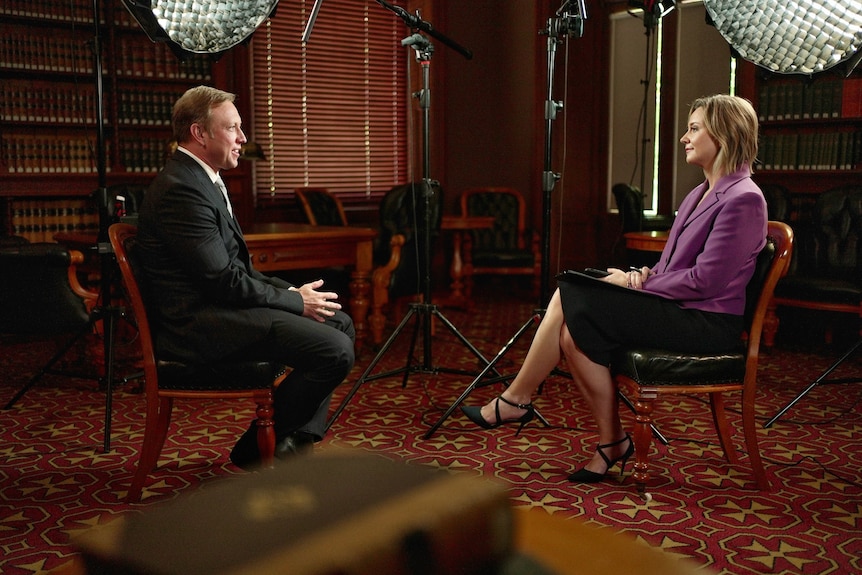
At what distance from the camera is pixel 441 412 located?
359 centimetres

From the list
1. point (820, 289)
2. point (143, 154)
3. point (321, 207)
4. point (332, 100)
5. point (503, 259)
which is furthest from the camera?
point (332, 100)

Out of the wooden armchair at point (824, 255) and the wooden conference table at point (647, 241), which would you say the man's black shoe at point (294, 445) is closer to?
the wooden conference table at point (647, 241)

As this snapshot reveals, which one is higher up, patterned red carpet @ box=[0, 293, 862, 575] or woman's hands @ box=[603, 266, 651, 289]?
woman's hands @ box=[603, 266, 651, 289]

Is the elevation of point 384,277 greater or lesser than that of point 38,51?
lesser

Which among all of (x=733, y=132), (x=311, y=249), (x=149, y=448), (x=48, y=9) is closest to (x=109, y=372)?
(x=149, y=448)

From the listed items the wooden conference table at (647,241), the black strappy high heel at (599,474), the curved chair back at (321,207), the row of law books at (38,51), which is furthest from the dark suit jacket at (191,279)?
the curved chair back at (321,207)

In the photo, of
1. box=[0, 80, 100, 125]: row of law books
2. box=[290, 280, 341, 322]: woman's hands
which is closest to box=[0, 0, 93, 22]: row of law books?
box=[0, 80, 100, 125]: row of law books

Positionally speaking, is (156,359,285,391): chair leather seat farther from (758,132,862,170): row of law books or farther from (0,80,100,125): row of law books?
(758,132,862,170): row of law books

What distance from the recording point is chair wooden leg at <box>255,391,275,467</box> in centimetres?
251

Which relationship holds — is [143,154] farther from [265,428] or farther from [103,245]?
[265,428]

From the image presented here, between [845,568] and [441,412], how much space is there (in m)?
1.78

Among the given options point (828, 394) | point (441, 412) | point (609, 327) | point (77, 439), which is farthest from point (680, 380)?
point (77, 439)

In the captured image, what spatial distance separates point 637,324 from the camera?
2.68 meters

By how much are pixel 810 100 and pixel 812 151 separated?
0.33 metres
